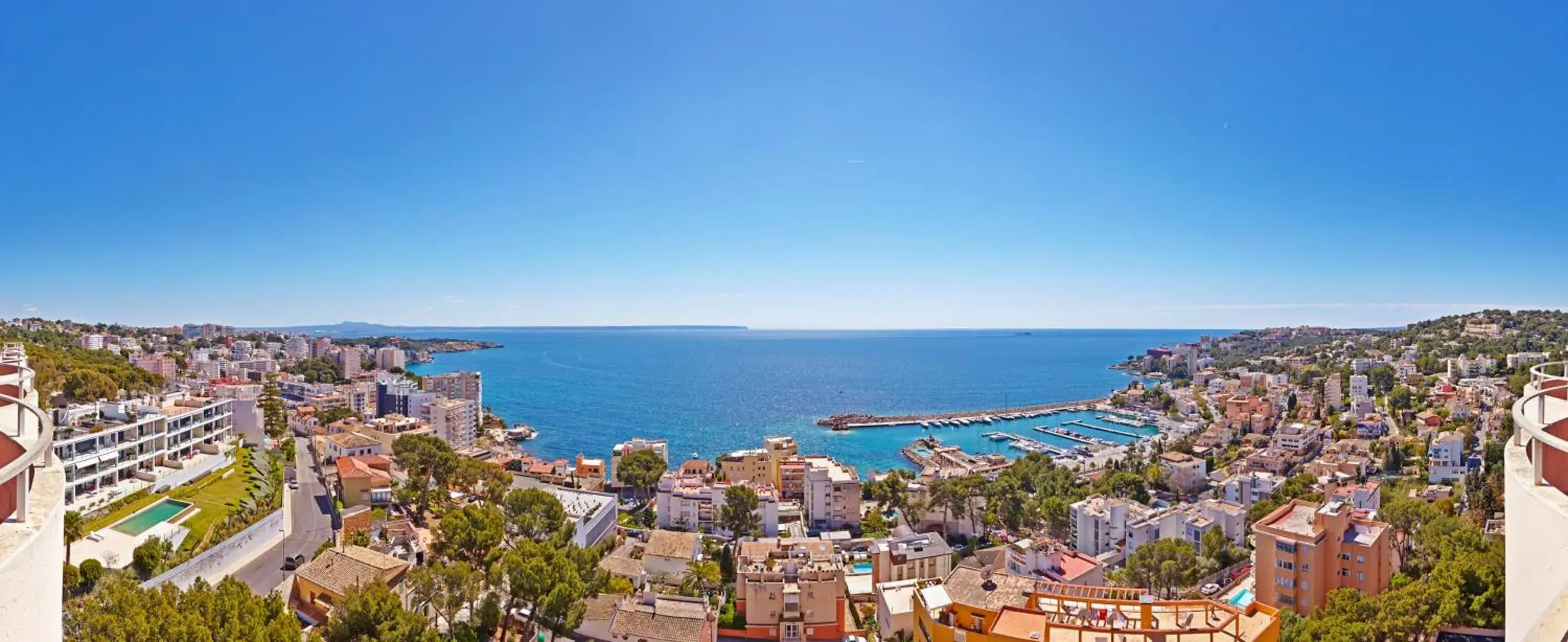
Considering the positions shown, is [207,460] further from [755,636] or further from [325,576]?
[755,636]

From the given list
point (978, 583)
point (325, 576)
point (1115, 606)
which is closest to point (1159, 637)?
point (1115, 606)

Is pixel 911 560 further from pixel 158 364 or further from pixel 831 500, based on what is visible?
pixel 158 364

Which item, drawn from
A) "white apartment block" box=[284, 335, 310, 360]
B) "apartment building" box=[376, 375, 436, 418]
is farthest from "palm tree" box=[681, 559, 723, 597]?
"white apartment block" box=[284, 335, 310, 360]

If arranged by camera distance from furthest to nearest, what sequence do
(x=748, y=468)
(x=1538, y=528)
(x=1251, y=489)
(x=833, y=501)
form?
(x=748, y=468), (x=1251, y=489), (x=833, y=501), (x=1538, y=528)

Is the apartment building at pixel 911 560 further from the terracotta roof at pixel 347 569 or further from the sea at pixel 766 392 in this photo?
the sea at pixel 766 392

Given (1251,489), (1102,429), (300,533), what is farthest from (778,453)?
(1102,429)
